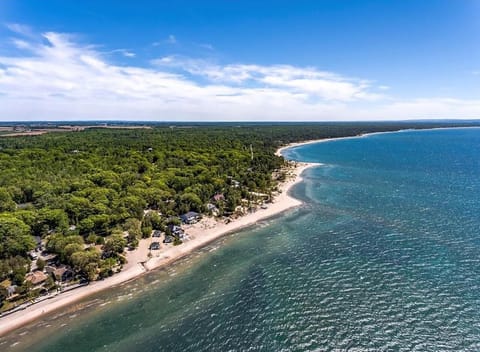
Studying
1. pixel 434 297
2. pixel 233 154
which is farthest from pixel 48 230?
pixel 233 154

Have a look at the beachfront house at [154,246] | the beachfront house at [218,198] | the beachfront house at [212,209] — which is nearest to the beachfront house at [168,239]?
the beachfront house at [154,246]

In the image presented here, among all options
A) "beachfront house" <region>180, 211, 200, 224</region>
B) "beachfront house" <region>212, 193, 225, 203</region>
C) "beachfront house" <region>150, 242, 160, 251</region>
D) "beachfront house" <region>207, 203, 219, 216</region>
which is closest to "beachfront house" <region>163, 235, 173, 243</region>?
"beachfront house" <region>150, 242, 160, 251</region>

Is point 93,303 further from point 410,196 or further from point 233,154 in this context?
point 233,154

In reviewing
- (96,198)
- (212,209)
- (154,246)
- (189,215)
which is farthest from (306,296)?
(96,198)

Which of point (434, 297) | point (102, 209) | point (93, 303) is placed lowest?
point (93, 303)

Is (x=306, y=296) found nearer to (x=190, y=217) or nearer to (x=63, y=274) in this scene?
(x=190, y=217)

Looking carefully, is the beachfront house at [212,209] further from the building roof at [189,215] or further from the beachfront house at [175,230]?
the beachfront house at [175,230]

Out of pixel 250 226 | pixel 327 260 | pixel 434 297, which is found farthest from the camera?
pixel 250 226
